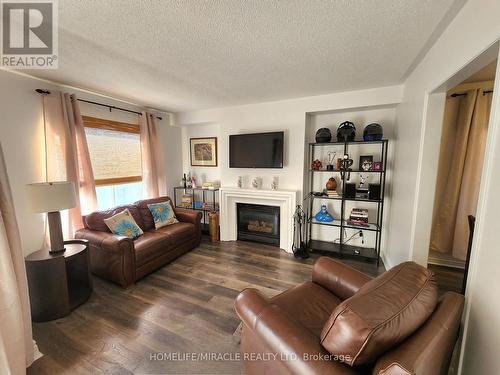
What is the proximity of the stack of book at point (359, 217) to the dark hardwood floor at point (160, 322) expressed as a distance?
1.91ft

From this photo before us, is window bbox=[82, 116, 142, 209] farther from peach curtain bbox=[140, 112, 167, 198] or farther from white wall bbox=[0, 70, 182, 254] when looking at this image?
white wall bbox=[0, 70, 182, 254]

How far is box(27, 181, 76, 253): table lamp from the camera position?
72.7 inches

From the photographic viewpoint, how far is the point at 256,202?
3586mm

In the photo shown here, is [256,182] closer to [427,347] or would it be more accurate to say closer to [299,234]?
[299,234]

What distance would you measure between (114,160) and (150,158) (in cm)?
56

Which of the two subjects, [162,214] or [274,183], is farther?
[274,183]

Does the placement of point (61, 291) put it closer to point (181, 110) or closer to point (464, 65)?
point (181, 110)

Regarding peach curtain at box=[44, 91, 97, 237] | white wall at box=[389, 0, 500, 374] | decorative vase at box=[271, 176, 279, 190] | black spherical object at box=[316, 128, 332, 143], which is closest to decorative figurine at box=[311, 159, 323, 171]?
black spherical object at box=[316, 128, 332, 143]

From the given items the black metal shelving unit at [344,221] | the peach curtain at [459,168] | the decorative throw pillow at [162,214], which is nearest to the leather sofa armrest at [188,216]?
→ the decorative throw pillow at [162,214]

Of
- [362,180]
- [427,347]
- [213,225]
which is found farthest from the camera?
[213,225]

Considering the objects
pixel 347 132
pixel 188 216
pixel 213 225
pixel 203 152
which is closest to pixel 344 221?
pixel 347 132

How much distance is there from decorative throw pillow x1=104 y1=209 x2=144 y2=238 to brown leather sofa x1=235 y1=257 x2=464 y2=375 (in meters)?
2.08

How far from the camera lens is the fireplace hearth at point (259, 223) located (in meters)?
3.61

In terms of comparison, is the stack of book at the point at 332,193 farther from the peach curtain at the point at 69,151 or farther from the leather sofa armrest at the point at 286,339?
the peach curtain at the point at 69,151
